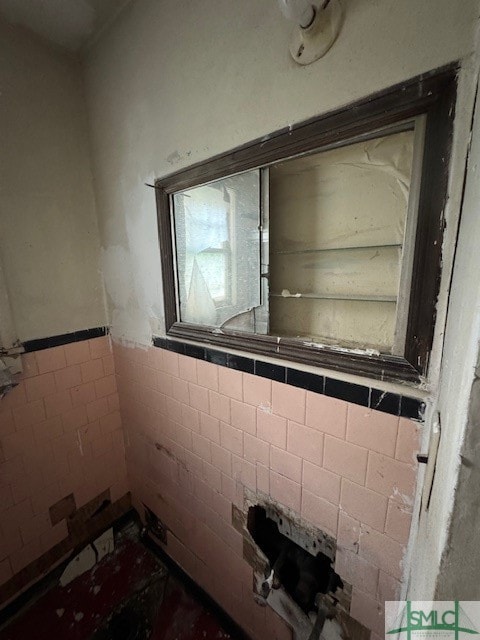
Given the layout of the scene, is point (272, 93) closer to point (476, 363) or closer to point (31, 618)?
point (476, 363)

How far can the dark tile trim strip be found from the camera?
1463mm

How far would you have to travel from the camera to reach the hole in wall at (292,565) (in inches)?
43.6

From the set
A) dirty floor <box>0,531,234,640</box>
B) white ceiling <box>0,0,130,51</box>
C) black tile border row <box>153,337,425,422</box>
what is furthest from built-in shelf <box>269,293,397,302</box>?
dirty floor <box>0,531,234,640</box>

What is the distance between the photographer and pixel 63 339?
159 cm

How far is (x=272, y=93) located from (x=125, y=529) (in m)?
2.81

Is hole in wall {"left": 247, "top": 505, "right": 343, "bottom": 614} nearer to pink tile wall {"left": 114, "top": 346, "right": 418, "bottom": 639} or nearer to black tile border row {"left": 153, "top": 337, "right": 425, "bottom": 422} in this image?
pink tile wall {"left": 114, "top": 346, "right": 418, "bottom": 639}

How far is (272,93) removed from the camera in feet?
2.77

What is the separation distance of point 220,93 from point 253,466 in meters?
1.56

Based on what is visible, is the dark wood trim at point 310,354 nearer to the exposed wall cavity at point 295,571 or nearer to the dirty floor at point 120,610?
the exposed wall cavity at point 295,571

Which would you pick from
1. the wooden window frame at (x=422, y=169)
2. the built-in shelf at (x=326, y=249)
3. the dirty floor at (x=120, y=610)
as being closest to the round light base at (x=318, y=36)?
the wooden window frame at (x=422, y=169)

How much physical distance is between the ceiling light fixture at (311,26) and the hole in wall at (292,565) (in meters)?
1.76

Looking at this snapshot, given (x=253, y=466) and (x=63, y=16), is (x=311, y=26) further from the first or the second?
(x=253, y=466)

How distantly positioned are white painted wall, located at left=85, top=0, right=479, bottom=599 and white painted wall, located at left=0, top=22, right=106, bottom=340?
0.11 m

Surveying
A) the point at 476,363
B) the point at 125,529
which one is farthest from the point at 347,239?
the point at 125,529
